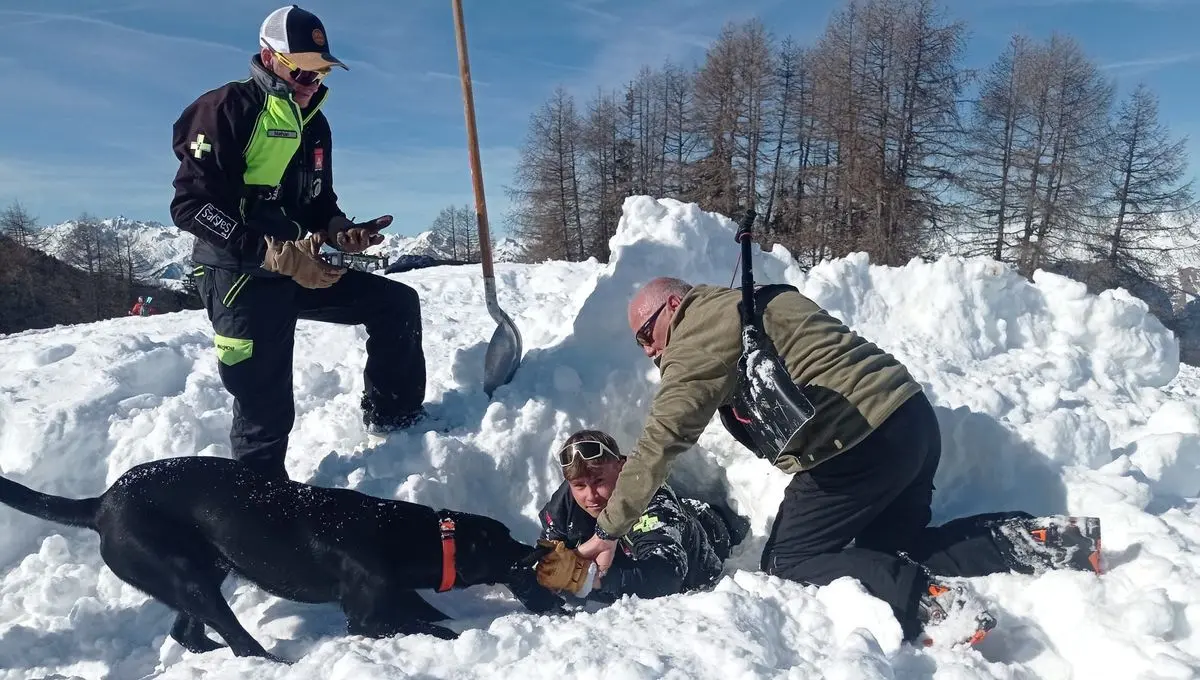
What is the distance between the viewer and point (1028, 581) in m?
2.95

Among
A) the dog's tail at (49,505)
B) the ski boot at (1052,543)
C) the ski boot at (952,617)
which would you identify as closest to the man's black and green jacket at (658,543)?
the ski boot at (952,617)

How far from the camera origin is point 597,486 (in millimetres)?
3852

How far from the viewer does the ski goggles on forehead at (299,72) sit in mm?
3555

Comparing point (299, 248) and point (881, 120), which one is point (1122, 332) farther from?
point (881, 120)

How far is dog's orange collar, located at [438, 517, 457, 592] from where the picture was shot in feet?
10.8

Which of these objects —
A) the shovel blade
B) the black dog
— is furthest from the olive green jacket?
the shovel blade

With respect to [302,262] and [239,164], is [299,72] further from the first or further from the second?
[302,262]

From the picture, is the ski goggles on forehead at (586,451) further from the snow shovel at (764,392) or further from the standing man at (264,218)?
the standing man at (264,218)

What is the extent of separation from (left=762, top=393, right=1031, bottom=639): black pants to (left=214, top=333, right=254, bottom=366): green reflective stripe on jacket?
2.65 metres

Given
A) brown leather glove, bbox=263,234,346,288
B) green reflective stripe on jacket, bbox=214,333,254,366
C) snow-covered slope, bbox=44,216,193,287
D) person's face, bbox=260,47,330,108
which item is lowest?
snow-covered slope, bbox=44,216,193,287

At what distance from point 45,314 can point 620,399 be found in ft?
104

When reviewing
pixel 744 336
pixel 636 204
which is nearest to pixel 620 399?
pixel 636 204

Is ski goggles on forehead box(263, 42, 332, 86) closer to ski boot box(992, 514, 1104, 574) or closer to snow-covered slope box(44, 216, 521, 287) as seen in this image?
snow-covered slope box(44, 216, 521, 287)

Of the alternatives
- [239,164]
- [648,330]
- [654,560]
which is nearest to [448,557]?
[654,560]
